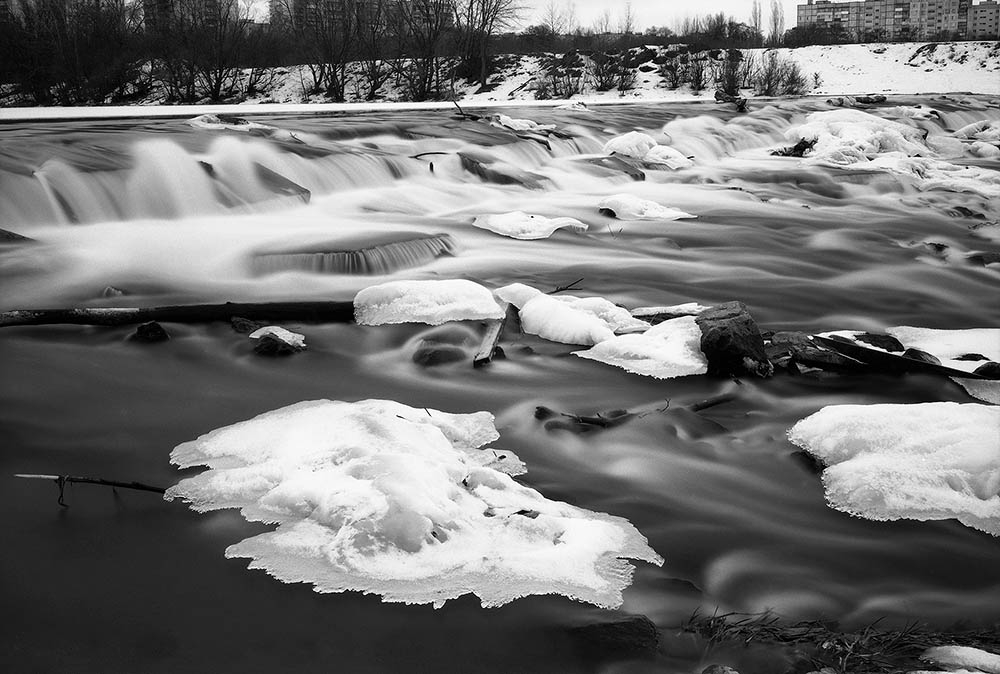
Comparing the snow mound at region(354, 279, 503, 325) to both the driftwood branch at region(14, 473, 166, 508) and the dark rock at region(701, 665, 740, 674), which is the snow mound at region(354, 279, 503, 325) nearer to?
the driftwood branch at region(14, 473, 166, 508)

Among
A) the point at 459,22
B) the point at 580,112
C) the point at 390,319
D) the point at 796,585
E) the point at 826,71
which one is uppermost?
the point at 459,22

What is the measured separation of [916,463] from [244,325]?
3.14 m

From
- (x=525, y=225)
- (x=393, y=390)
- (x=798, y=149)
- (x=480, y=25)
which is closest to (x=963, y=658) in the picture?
(x=393, y=390)

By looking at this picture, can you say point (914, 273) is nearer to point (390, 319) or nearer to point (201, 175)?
point (390, 319)

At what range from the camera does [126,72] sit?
27.8 m

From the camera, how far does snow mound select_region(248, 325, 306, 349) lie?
13.3ft

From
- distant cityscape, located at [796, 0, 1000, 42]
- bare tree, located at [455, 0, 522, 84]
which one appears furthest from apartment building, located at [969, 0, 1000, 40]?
bare tree, located at [455, 0, 522, 84]

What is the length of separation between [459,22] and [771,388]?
30.8 metres

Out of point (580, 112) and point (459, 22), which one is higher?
point (459, 22)

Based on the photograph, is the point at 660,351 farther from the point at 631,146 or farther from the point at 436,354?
the point at 631,146

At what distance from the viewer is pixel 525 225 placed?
7016 millimetres

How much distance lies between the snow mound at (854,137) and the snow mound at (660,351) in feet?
29.9

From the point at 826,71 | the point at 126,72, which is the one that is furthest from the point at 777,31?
the point at 126,72

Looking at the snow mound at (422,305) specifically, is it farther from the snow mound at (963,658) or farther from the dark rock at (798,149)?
the dark rock at (798,149)
